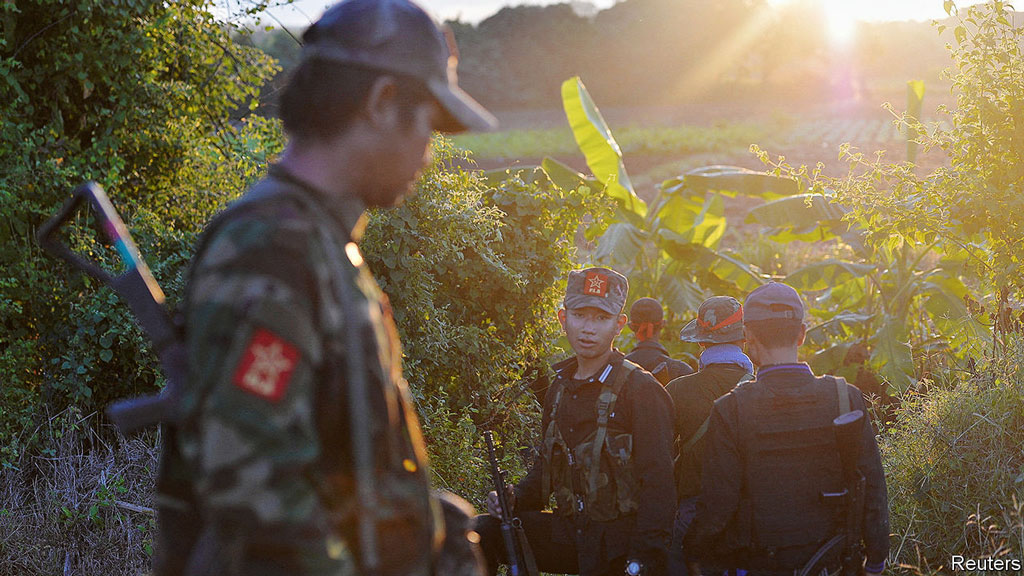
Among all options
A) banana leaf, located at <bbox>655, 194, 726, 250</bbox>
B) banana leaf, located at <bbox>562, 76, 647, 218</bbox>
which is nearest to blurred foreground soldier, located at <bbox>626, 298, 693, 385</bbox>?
banana leaf, located at <bbox>562, 76, 647, 218</bbox>

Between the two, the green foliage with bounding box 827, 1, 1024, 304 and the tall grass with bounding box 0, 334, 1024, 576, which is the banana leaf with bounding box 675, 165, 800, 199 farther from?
the tall grass with bounding box 0, 334, 1024, 576

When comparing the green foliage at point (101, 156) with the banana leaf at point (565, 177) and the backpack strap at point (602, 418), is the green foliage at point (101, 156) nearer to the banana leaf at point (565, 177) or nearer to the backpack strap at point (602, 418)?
the banana leaf at point (565, 177)

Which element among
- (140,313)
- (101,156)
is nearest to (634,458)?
(140,313)

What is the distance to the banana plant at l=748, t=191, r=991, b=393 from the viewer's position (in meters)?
8.92

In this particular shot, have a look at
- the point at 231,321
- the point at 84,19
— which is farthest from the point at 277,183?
the point at 84,19

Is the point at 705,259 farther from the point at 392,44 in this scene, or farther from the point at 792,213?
the point at 392,44

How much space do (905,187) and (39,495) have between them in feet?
21.0

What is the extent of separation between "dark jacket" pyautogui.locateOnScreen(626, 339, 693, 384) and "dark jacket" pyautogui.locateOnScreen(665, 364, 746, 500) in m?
0.52

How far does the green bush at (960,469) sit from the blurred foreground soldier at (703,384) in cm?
119

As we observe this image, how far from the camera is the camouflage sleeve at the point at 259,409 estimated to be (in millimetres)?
1461

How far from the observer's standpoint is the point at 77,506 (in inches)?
222

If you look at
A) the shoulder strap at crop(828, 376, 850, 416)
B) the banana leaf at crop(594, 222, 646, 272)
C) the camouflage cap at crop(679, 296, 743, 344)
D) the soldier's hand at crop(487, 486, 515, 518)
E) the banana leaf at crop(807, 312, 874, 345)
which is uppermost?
the shoulder strap at crop(828, 376, 850, 416)

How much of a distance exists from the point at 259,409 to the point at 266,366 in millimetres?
74

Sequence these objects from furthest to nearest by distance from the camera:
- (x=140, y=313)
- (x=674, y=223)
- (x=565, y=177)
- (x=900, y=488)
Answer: (x=674, y=223) → (x=565, y=177) → (x=900, y=488) → (x=140, y=313)
